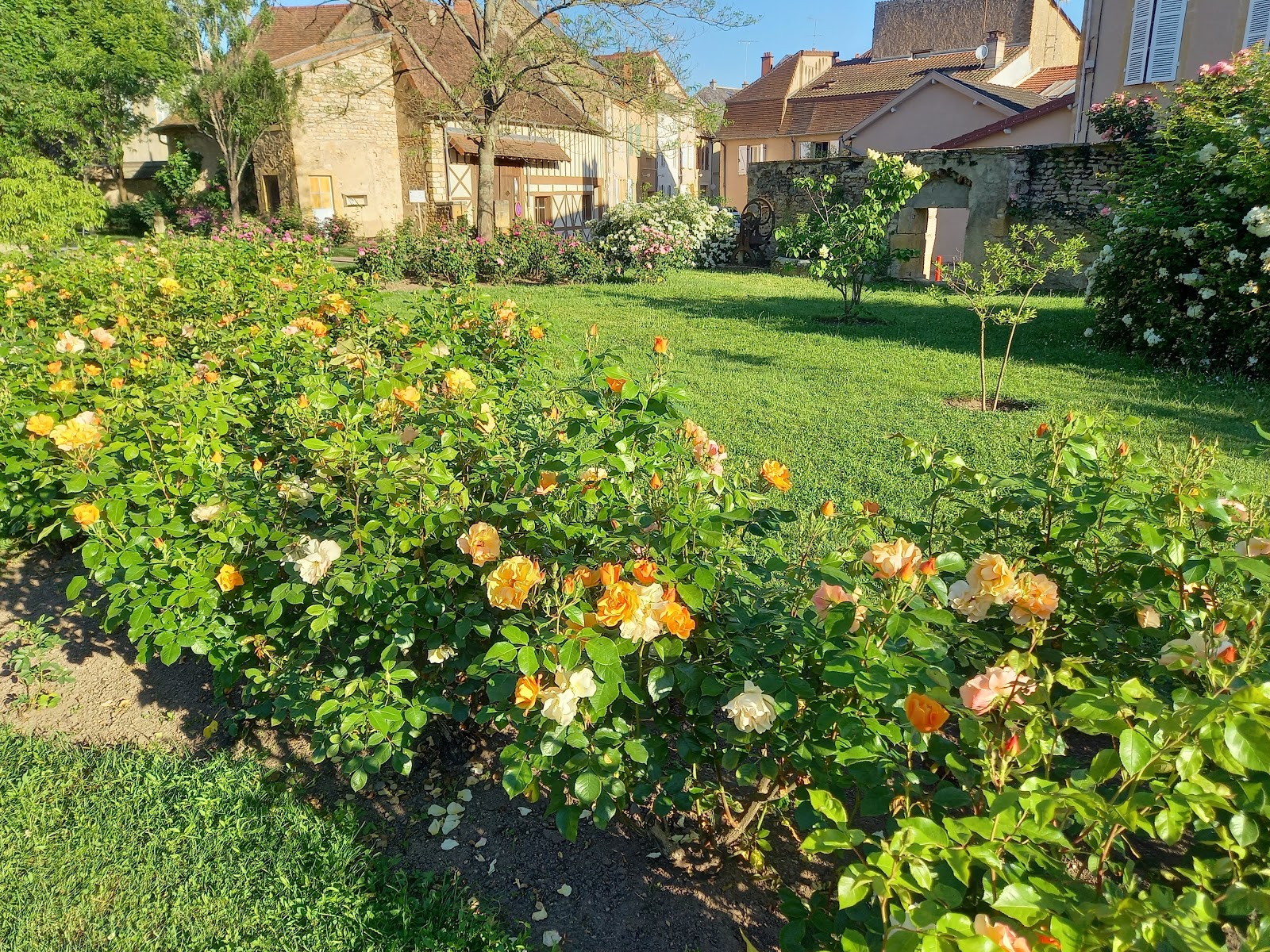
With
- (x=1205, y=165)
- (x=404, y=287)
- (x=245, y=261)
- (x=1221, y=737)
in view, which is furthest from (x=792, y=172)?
(x=1221, y=737)

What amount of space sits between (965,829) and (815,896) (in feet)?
1.54

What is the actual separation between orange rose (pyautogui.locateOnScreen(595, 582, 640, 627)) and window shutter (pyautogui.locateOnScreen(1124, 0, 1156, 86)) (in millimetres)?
16504

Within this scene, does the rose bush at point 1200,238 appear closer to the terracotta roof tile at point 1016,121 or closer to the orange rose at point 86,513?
the orange rose at point 86,513

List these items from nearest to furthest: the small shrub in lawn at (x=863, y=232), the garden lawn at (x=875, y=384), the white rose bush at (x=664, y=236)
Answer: the garden lawn at (x=875, y=384) < the small shrub in lawn at (x=863, y=232) < the white rose bush at (x=664, y=236)

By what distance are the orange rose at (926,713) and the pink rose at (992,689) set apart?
0.16 ft

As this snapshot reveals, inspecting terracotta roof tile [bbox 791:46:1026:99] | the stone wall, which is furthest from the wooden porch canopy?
terracotta roof tile [bbox 791:46:1026:99]

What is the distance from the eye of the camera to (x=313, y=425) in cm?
241

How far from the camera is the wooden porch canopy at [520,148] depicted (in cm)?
2183

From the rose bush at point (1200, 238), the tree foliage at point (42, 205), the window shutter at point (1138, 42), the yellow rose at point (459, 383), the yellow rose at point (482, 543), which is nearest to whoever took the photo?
the yellow rose at point (482, 543)

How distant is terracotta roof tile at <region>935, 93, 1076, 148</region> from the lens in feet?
58.3

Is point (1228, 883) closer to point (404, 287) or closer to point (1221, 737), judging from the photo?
point (1221, 737)

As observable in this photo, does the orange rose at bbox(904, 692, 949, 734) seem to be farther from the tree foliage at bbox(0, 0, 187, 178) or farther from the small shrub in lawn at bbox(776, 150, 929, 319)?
the tree foliage at bbox(0, 0, 187, 178)

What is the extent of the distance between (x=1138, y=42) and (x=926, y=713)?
16.7 metres

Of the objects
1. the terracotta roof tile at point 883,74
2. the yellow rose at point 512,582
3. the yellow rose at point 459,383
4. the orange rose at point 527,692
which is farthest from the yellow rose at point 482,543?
the terracotta roof tile at point 883,74
